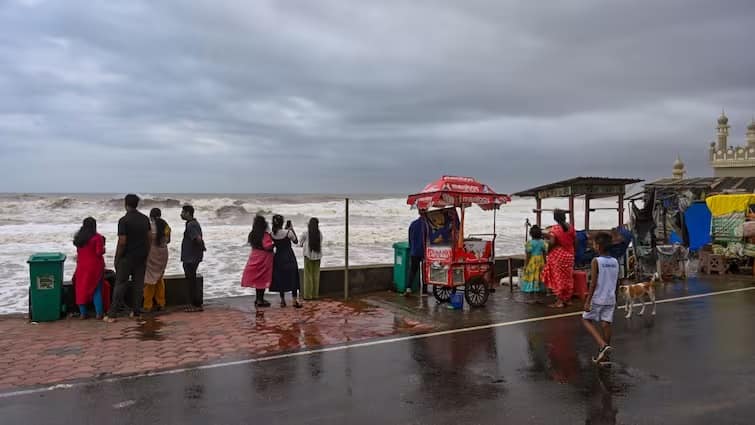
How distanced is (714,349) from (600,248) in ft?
6.78

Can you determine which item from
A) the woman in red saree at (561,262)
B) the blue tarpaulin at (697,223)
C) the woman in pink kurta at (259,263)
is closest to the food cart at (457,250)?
the woman in red saree at (561,262)

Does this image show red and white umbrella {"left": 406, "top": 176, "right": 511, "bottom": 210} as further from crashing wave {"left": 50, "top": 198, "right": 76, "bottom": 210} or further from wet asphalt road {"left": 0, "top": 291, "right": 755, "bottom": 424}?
crashing wave {"left": 50, "top": 198, "right": 76, "bottom": 210}

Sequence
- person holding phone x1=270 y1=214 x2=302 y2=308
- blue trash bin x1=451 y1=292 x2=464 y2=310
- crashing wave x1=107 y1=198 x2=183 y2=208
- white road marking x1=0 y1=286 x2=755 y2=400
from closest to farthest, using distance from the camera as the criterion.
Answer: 1. white road marking x1=0 y1=286 x2=755 y2=400
2. blue trash bin x1=451 y1=292 x2=464 y2=310
3. person holding phone x1=270 y1=214 x2=302 y2=308
4. crashing wave x1=107 y1=198 x2=183 y2=208

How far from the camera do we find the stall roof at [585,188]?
1270 centimetres

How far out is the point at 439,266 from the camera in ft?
34.2

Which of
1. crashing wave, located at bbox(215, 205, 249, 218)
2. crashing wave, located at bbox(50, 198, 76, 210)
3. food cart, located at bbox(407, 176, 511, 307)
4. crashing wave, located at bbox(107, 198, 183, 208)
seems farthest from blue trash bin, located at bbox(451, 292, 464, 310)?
crashing wave, located at bbox(107, 198, 183, 208)

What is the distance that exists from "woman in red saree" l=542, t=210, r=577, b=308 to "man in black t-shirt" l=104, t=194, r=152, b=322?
715cm

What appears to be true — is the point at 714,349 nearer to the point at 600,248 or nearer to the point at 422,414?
the point at 600,248

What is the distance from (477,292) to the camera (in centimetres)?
1048

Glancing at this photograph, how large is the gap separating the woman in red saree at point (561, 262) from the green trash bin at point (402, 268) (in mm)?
2675

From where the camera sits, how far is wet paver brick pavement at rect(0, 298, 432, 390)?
662 centimetres

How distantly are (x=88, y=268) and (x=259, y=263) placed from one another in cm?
278

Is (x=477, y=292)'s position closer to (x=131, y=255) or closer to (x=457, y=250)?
(x=457, y=250)

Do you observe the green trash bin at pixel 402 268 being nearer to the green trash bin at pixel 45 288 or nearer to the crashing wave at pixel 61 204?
the green trash bin at pixel 45 288
